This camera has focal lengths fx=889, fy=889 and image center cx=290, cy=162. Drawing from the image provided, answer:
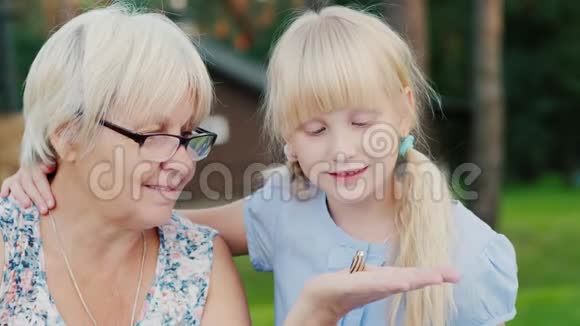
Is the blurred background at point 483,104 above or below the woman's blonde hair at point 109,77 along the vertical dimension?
below

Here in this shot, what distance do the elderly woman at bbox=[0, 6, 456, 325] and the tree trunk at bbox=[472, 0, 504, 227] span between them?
8686mm

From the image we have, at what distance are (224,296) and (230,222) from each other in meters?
0.34

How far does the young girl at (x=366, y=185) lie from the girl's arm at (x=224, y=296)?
0.14 meters

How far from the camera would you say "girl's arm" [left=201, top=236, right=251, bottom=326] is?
2572mm

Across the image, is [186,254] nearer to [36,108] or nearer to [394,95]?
[36,108]

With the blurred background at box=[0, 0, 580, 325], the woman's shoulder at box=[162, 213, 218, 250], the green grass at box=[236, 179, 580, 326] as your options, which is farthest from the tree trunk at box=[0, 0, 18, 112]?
the woman's shoulder at box=[162, 213, 218, 250]

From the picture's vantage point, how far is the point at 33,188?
2.56 m

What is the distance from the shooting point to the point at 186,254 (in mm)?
2654

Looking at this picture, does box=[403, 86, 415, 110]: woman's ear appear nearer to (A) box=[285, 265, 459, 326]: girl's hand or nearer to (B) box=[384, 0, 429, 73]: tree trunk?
(A) box=[285, 265, 459, 326]: girl's hand

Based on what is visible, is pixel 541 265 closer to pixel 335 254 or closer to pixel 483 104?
pixel 483 104

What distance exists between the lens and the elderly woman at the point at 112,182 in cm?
240

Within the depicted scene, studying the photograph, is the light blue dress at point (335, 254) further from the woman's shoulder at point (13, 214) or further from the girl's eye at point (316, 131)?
the woman's shoulder at point (13, 214)

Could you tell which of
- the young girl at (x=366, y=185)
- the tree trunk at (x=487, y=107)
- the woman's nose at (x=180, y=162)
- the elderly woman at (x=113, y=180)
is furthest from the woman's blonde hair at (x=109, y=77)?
the tree trunk at (x=487, y=107)

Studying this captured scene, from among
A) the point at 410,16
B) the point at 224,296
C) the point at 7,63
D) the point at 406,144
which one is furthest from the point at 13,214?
the point at 7,63
